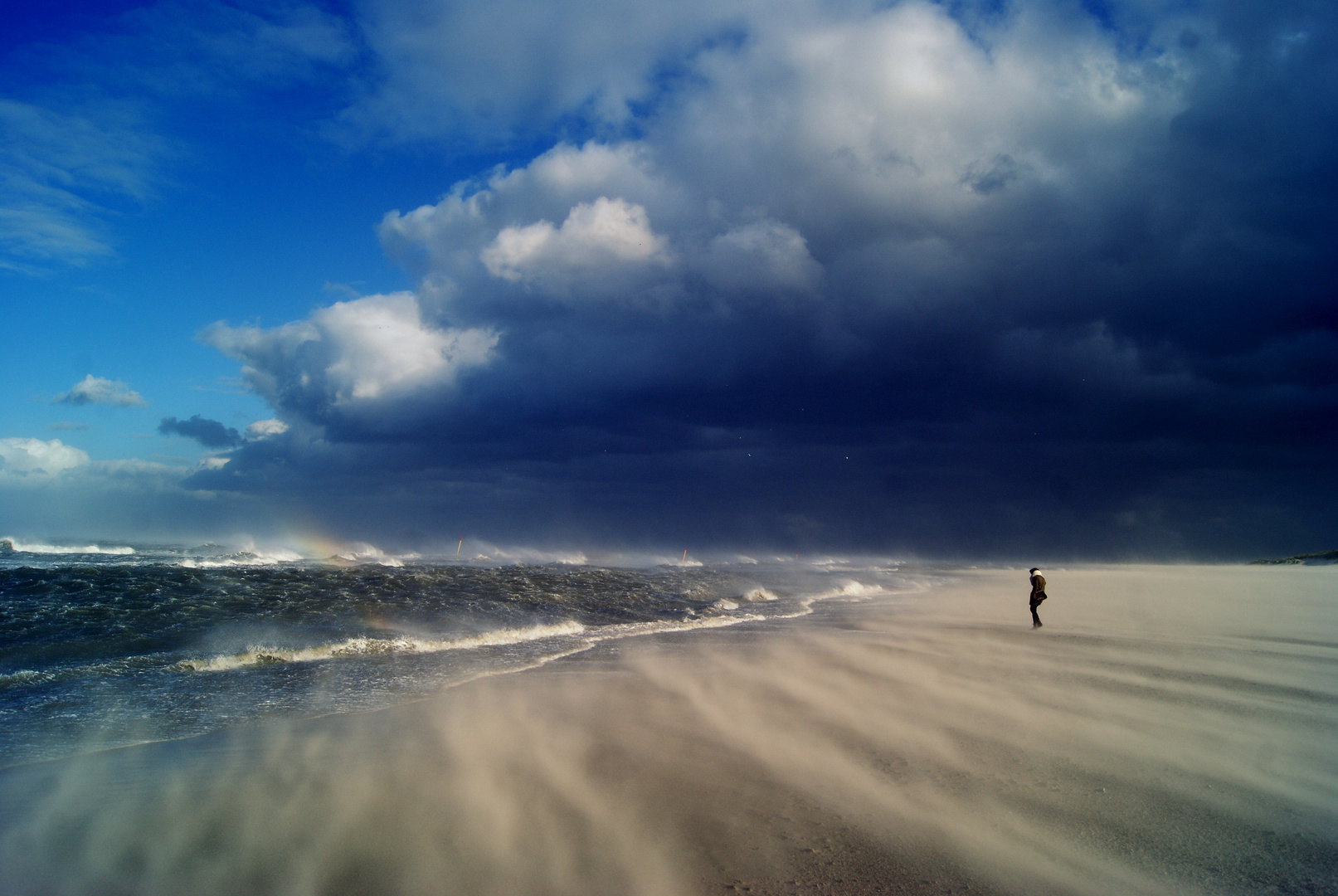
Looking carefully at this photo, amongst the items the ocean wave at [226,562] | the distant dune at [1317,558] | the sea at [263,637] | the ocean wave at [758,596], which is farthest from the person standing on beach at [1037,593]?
the distant dune at [1317,558]

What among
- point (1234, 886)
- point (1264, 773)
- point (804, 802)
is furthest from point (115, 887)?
point (1264, 773)

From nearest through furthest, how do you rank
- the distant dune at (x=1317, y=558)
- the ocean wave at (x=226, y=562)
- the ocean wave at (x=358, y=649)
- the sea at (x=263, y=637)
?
the sea at (x=263, y=637) < the ocean wave at (x=358, y=649) < the ocean wave at (x=226, y=562) < the distant dune at (x=1317, y=558)

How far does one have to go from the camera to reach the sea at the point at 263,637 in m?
8.20

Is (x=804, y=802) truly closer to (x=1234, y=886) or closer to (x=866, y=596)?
(x=1234, y=886)

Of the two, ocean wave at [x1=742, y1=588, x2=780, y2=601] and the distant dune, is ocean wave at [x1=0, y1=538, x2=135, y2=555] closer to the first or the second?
ocean wave at [x1=742, y1=588, x2=780, y2=601]

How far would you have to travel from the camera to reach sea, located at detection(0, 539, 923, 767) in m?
8.20

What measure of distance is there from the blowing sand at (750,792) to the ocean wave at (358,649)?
4.80 m

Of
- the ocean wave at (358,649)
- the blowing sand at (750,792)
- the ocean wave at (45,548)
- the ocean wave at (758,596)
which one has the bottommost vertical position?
the ocean wave at (45,548)

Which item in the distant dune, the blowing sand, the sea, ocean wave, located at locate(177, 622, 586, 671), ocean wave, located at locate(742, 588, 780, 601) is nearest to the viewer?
the blowing sand

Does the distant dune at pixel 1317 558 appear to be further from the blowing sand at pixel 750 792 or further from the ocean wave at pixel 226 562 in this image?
the ocean wave at pixel 226 562

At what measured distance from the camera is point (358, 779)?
548cm

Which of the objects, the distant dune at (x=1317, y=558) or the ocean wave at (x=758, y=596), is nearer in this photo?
the ocean wave at (x=758, y=596)

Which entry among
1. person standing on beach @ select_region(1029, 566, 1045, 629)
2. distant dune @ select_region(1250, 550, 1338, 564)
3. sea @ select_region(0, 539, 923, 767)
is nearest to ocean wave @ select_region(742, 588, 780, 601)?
sea @ select_region(0, 539, 923, 767)

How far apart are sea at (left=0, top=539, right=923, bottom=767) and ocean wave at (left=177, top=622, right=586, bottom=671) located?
0.04 meters
